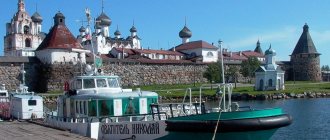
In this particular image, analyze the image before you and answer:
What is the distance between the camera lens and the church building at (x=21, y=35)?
104 metres

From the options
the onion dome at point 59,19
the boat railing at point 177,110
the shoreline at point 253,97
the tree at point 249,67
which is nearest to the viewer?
the boat railing at point 177,110

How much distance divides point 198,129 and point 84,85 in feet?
23.0

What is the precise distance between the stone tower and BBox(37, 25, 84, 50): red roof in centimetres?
5370

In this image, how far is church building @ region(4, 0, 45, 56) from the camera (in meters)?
104

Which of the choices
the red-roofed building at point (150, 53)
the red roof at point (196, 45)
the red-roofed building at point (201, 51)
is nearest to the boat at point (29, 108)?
the red-roofed building at point (150, 53)

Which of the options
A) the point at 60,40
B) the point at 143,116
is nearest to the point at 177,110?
the point at 143,116

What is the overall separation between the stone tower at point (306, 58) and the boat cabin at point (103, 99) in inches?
3494

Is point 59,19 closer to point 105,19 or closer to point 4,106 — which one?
point 4,106

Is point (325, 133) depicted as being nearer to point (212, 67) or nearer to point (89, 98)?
point (89, 98)

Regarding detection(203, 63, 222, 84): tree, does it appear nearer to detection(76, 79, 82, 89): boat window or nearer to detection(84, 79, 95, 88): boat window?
detection(76, 79, 82, 89): boat window

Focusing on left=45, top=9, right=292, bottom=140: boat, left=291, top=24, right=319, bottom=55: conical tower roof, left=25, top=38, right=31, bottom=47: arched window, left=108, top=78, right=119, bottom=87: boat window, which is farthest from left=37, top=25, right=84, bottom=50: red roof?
left=291, top=24, right=319, bottom=55: conical tower roof

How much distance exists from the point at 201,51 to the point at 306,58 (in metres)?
23.1

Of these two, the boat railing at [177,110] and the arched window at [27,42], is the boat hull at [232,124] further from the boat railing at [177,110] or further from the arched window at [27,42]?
the arched window at [27,42]

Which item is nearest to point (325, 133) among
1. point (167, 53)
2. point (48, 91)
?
point (48, 91)
